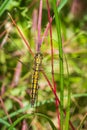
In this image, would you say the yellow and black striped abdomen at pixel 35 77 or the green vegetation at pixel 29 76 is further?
the green vegetation at pixel 29 76

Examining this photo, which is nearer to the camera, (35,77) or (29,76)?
(35,77)

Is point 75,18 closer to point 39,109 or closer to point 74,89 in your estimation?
point 74,89

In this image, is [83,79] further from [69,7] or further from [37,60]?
[69,7]

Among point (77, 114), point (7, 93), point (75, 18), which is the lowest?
point (77, 114)

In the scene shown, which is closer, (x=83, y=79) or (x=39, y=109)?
(x=39, y=109)

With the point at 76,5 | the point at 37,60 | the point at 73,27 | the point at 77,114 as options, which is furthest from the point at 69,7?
the point at 37,60

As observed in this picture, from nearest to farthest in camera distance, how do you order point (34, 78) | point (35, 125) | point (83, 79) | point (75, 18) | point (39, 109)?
point (34, 78)
point (35, 125)
point (39, 109)
point (83, 79)
point (75, 18)

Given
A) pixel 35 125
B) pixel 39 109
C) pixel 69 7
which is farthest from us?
pixel 69 7

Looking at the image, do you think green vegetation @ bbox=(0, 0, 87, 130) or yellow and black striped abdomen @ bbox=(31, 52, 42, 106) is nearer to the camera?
yellow and black striped abdomen @ bbox=(31, 52, 42, 106)

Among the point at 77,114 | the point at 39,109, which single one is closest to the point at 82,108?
the point at 77,114

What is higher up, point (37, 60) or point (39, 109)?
point (37, 60)
